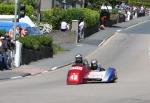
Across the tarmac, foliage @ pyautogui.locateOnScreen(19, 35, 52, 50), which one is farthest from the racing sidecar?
foliage @ pyautogui.locateOnScreen(19, 35, 52, 50)

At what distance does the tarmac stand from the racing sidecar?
13.7ft

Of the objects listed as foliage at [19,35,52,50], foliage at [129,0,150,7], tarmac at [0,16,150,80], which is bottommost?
foliage at [129,0,150,7]

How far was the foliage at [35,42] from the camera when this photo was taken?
37406 mm

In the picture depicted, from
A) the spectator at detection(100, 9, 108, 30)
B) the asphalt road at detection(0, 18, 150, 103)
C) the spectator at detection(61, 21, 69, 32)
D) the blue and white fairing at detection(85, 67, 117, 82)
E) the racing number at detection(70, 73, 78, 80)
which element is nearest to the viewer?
the asphalt road at detection(0, 18, 150, 103)

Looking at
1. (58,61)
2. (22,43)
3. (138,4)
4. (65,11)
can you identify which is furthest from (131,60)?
(138,4)

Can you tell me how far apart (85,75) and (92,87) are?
1.80 m

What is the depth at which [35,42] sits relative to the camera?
38.8m

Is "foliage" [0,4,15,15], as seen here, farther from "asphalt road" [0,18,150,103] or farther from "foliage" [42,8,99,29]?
"asphalt road" [0,18,150,103]

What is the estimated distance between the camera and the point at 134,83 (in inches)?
1065

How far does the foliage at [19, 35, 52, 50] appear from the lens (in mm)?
37406

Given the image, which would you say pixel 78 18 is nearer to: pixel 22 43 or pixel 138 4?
pixel 22 43

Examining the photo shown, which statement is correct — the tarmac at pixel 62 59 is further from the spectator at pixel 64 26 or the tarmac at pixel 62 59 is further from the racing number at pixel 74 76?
the racing number at pixel 74 76

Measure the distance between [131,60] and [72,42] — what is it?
11.6 meters

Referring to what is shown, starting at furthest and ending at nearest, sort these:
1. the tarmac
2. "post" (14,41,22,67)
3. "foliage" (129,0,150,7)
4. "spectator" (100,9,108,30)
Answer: "foliage" (129,0,150,7)
"spectator" (100,9,108,30)
"post" (14,41,22,67)
the tarmac
